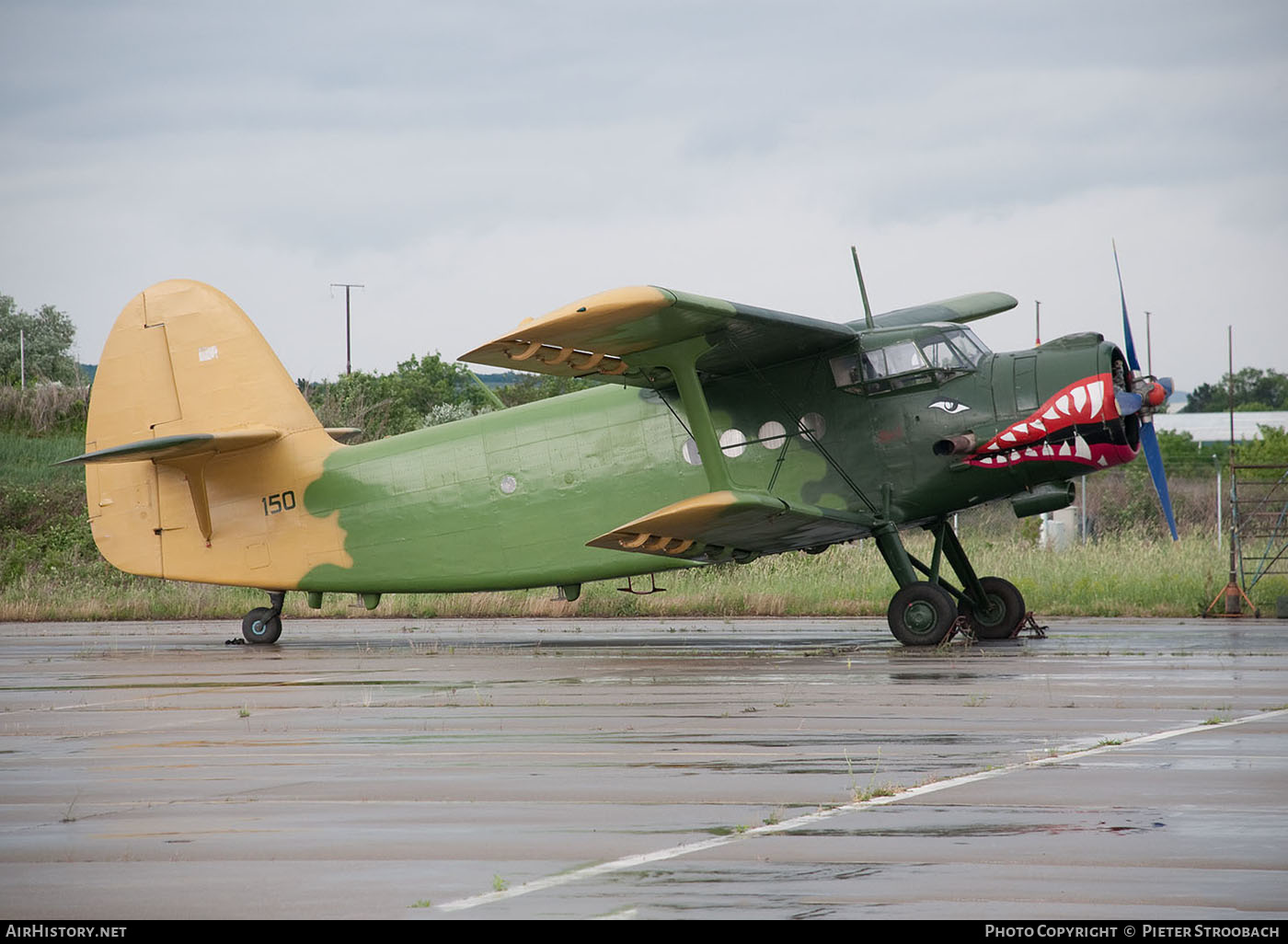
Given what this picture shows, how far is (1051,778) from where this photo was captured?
22.0 feet

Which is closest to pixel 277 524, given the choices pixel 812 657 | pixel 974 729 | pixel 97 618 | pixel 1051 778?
pixel 812 657

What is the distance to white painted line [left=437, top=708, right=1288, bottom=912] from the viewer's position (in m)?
4.57

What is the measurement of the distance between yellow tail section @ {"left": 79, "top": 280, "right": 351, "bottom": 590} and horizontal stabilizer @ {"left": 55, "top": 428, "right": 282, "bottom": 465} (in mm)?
39

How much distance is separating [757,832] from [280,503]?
1444cm

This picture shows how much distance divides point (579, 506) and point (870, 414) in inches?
146

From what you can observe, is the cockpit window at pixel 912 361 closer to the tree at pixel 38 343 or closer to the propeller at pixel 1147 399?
the propeller at pixel 1147 399

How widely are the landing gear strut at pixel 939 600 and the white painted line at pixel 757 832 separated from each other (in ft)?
23.0

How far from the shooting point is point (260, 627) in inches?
747

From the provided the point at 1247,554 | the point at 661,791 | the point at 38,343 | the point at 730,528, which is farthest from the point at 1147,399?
the point at 38,343

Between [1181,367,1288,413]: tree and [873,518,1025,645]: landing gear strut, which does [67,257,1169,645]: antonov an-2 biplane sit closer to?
[873,518,1025,645]: landing gear strut

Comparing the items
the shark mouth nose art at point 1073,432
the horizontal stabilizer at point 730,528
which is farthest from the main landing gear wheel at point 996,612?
the shark mouth nose art at point 1073,432

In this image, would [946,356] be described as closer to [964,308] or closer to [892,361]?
[892,361]

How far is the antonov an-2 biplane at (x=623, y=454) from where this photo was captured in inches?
597

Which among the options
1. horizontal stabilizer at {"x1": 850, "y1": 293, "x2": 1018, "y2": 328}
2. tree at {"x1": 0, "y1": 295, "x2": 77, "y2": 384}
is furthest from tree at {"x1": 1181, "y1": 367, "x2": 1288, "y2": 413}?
horizontal stabilizer at {"x1": 850, "y1": 293, "x2": 1018, "y2": 328}
